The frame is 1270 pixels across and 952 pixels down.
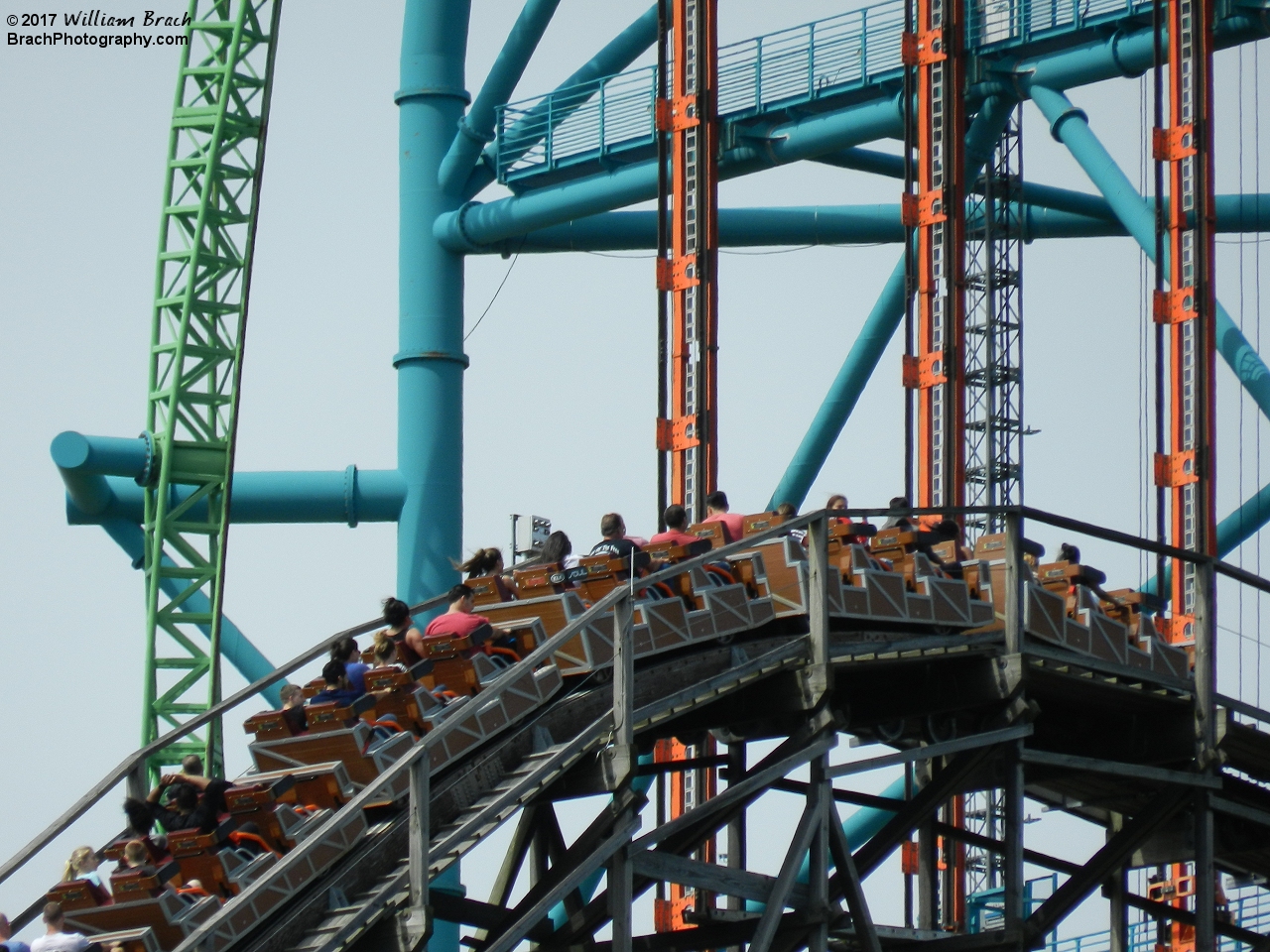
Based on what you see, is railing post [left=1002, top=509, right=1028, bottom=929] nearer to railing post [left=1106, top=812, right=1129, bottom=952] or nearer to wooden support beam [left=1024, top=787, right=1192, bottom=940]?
wooden support beam [left=1024, top=787, right=1192, bottom=940]

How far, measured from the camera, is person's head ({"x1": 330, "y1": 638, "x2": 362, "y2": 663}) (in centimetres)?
1670

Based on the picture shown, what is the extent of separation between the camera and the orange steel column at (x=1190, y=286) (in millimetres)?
28688

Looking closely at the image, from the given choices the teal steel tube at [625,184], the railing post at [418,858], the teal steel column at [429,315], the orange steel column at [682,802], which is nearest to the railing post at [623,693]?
the railing post at [418,858]

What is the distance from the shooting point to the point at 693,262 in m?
30.4

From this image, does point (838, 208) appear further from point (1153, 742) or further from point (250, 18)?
point (1153, 742)

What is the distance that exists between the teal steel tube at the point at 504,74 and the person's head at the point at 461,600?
67.9ft

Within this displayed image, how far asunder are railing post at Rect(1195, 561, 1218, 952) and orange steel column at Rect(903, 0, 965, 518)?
9.04 meters

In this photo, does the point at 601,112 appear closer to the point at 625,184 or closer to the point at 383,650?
the point at 625,184

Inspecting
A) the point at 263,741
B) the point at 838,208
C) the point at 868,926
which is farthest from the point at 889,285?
the point at 263,741

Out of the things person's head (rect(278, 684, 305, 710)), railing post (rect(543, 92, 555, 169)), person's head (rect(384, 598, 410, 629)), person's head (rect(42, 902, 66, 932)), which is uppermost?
railing post (rect(543, 92, 555, 169))

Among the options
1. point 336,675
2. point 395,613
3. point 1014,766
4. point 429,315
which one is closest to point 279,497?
point 429,315

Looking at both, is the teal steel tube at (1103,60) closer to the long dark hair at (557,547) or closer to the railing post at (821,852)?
the railing post at (821,852)

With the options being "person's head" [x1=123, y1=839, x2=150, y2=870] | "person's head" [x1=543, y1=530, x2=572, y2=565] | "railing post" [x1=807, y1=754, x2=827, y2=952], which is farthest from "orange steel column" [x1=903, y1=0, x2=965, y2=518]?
"person's head" [x1=123, y1=839, x2=150, y2=870]

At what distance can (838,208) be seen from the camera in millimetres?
36719
